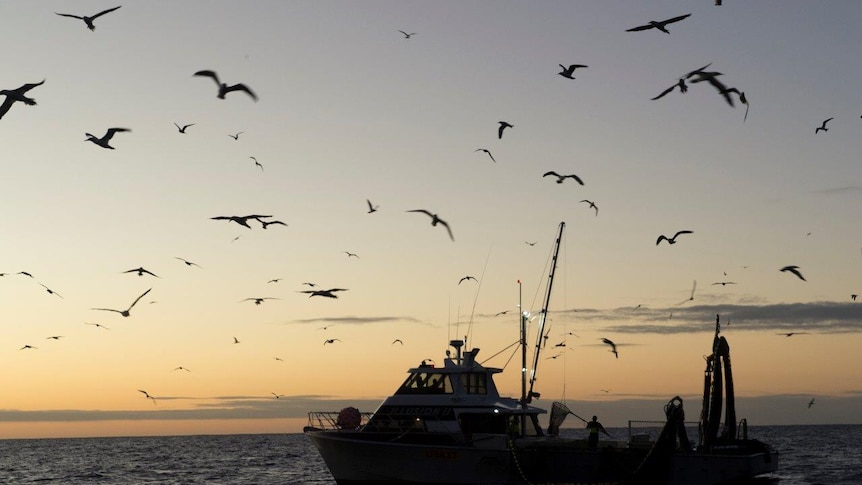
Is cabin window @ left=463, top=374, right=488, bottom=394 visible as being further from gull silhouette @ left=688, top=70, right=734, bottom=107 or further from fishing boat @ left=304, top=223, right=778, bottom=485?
gull silhouette @ left=688, top=70, right=734, bottom=107

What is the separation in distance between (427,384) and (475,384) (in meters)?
1.84

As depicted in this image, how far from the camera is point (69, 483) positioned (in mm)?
72125

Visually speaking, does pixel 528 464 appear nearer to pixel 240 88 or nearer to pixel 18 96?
pixel 240 88

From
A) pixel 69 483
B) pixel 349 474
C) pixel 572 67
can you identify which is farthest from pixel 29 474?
pixel 572 67

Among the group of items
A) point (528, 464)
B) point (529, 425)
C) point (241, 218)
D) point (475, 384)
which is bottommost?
point (528, 464)

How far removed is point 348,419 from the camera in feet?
132

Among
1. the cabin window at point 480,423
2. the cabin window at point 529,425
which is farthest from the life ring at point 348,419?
the cabin window at point 529,425

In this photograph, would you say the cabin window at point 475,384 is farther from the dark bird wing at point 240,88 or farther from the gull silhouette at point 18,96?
the gull silhouette at point 18,96

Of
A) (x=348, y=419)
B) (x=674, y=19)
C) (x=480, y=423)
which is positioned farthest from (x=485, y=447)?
(x=674, y=19)

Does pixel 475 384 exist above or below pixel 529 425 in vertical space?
above

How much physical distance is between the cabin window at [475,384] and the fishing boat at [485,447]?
0.12 feet

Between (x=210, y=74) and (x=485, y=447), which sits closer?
(x=210, y=74)

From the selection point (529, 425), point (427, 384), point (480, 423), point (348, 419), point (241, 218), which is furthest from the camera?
point (348, 419)

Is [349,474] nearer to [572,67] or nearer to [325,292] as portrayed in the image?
[325,292]
